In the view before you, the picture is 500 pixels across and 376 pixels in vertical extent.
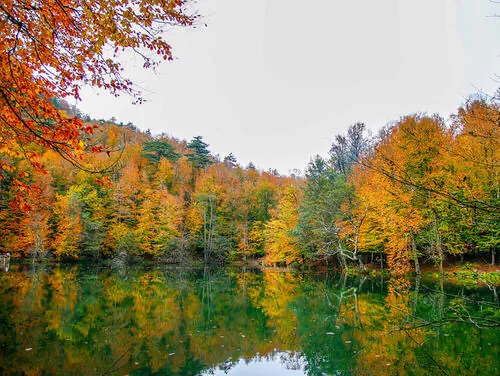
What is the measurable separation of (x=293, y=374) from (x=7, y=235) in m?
31.9

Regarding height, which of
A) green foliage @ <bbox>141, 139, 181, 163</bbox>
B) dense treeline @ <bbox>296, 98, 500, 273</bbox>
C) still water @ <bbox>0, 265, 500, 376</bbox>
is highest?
green foliage @ <bbox>141, 139, 181, 163</bbox>

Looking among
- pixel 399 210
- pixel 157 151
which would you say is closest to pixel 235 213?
pixel 157 151

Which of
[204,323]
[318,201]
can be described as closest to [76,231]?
[318,201]

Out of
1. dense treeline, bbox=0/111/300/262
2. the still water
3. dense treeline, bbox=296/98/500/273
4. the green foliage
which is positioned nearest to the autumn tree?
the still water

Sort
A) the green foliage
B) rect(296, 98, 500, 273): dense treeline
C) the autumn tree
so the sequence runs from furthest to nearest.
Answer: the green foliage, rect(296, 98, 500, 273): dense treeline, the autumn tree

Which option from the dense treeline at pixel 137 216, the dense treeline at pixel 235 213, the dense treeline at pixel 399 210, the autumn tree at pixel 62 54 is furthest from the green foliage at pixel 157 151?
the autumn tree at pixel 62 54

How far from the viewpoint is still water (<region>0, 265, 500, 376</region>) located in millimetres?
5812

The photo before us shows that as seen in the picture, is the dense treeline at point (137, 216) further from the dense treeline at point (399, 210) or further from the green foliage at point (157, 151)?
the dense treeline at point (399, 210)

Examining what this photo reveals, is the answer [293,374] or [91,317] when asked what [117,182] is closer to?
[91,317]

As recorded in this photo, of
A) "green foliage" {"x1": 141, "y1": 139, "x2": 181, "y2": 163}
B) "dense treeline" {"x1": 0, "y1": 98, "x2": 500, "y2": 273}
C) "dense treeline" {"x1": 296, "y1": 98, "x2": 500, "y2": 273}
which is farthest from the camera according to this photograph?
"green foliage" {"x1": 141, "y1": 139, "x2": 181, "y2": 163}

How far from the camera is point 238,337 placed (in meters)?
7.78

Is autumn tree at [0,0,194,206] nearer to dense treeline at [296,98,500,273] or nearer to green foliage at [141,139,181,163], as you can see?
dense treeline at [296,98,500,273]

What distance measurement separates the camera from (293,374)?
19.5 ft

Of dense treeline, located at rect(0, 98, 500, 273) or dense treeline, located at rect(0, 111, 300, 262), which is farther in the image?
dense treeline, located at rect(0, 111, 300, 262)
